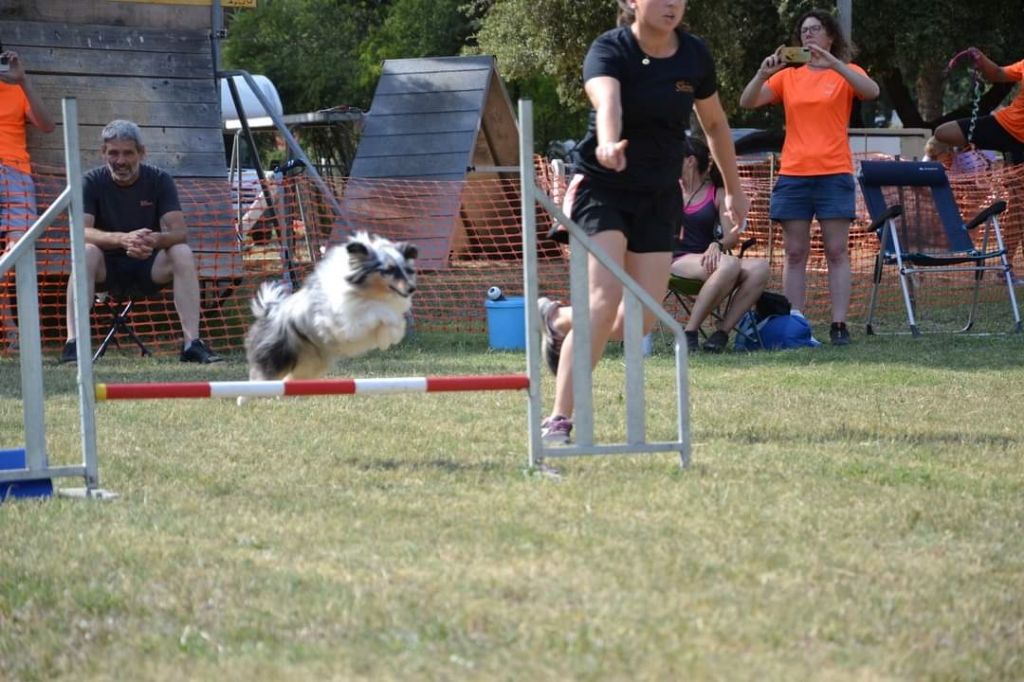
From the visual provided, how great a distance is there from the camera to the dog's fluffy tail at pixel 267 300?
6.70m

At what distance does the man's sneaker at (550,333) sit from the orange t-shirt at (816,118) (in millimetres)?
3635

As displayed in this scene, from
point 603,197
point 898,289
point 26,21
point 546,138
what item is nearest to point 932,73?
point 546,138

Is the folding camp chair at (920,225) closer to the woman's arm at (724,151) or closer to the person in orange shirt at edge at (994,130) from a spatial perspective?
the person in orange shirt at edge at (994,130)

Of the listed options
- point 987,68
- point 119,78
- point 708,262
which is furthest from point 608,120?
point 119,78

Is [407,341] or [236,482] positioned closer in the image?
[236,482]

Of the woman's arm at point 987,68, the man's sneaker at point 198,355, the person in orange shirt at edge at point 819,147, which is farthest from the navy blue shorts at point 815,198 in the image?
the man's sneaker at point 198,355

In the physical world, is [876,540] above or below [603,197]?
below

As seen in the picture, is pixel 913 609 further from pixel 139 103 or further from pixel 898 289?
pixel 898 289

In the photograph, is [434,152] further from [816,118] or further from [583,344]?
[583,344]

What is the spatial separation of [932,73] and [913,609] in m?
26.2

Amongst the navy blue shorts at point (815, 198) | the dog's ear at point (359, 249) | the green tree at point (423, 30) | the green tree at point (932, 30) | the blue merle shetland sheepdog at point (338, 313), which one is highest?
the green tree at point (423, 30)

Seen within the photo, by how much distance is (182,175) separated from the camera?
10734 mm

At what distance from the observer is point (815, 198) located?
9.04m

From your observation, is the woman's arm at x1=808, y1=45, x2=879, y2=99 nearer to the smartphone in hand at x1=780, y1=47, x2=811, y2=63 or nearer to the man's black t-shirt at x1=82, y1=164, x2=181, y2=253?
the smartphone in hand at x1=780, y1=47, x2=811, y2=63
